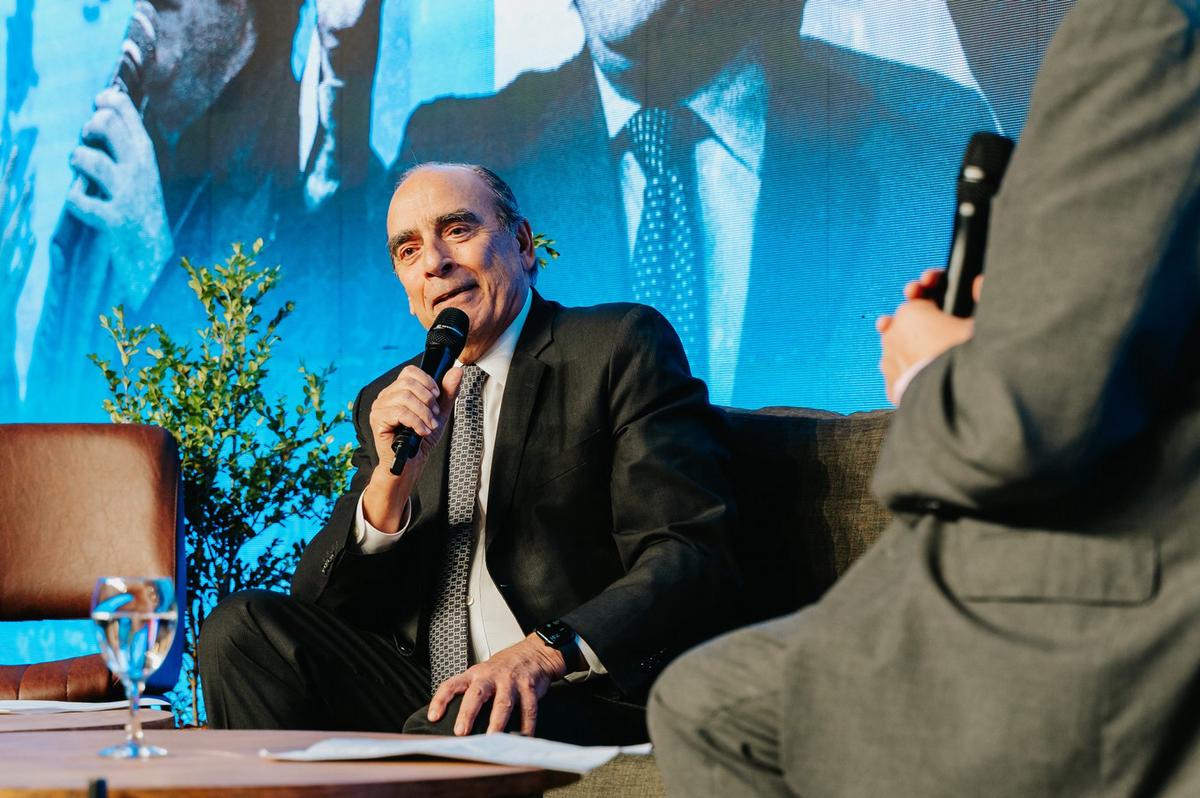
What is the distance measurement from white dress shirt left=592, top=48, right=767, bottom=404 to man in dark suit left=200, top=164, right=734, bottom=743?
3.19 feet

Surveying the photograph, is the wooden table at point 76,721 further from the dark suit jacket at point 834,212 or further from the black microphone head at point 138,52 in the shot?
the black microphone head at point 138,52

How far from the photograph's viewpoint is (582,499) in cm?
208

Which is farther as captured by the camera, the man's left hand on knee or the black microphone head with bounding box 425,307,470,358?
the black microphone head with bounding box 425,307,470,358

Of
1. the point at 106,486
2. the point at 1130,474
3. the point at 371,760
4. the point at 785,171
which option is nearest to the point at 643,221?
the point at 785,171

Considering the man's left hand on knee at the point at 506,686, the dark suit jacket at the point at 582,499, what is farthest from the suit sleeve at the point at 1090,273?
the dark suit jacket at the point at 582,499

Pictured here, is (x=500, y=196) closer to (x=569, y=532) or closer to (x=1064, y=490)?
(x=569, y=532)

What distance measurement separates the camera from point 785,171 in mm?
3146

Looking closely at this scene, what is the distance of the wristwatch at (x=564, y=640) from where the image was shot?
179 cm

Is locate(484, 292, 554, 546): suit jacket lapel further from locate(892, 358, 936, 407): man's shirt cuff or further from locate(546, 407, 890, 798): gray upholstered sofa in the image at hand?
locate(892, 358, 936, 407): man's shirt cuff

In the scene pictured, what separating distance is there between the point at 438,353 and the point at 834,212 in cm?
138

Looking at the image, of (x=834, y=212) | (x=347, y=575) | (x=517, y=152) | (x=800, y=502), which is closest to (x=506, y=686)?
(x=347, y=575)

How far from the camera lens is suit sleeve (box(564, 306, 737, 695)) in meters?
1.84

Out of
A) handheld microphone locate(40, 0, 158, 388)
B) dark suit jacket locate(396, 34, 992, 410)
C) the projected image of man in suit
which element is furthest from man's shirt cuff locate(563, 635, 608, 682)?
handheld microphone locate(40, 0, 158, 388)

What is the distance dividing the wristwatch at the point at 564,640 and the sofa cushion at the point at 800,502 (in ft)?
1.24
